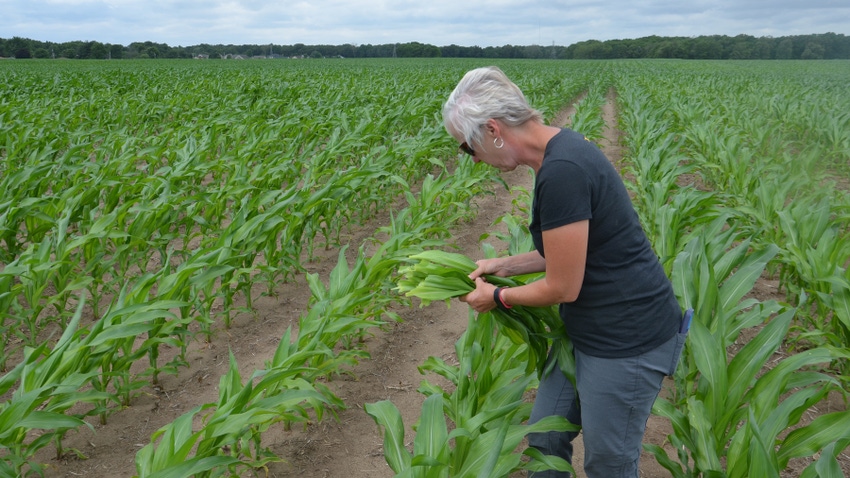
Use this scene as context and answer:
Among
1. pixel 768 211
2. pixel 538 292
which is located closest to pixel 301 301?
pixel 538 292

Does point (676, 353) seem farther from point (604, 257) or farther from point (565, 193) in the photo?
point (565, 193)

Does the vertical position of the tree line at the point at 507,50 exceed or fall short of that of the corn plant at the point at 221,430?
it exceeds it

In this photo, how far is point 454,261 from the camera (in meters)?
2.19

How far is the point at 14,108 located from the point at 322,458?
9.60m

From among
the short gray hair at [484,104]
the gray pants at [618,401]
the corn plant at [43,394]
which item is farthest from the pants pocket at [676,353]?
the corn plant at [43,394]

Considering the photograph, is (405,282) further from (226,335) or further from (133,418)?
(226,335)

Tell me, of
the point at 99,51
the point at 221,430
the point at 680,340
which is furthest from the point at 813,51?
the point at 221,430

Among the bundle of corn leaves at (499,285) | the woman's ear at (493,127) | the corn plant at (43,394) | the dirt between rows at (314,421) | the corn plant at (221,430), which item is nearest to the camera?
the woman's ear at (493,127)

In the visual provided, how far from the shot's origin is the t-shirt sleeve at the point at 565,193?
65.2 inches

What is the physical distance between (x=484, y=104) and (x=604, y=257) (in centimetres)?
55

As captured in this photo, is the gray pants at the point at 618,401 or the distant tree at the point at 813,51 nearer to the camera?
the gray pants at the point at 618,401

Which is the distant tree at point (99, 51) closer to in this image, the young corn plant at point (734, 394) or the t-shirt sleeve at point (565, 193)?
the young corn plant at point (734, 394)

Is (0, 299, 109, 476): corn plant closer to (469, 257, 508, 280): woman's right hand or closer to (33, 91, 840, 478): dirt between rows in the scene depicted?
(33, 91, 840, 478): dirt between rows

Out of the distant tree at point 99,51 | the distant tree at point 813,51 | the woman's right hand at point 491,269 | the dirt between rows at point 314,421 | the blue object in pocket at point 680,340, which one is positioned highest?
the distant tree at point 99,51
